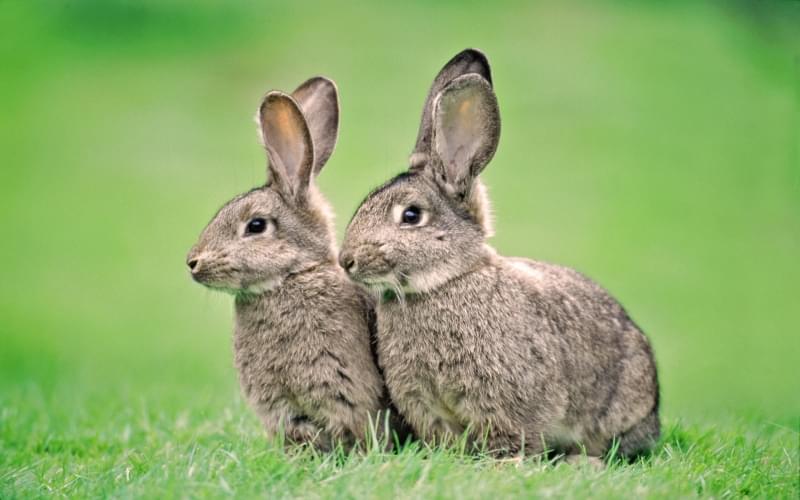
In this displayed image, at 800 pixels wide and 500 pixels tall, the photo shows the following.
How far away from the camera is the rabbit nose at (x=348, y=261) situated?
5227mm

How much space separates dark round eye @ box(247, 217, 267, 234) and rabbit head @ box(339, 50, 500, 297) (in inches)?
19.8

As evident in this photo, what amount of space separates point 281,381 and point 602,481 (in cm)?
167

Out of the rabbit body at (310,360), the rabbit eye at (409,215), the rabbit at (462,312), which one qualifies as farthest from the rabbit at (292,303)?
the rabbit eye at (409,215)

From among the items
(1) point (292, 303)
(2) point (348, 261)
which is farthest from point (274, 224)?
(2) point (348, 261)

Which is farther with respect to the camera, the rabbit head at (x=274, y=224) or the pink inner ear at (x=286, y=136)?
the pink inner ear at (x=286, y=136)

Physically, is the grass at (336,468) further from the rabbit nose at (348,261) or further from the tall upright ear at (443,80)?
the tall upright ear at (443,80)

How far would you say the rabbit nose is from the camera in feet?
17.1

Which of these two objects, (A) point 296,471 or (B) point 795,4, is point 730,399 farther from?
(B) point 795,4

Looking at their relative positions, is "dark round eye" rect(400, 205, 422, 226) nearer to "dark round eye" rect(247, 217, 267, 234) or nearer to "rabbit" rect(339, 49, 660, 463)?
"rabbit" rect(339, 49, 660, 463)

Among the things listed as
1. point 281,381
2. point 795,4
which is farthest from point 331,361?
point 795,4

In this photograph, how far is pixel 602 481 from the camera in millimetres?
4867

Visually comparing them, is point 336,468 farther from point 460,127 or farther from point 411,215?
point 460,127

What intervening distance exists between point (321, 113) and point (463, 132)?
3.41ft

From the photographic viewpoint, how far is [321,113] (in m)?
6.19
